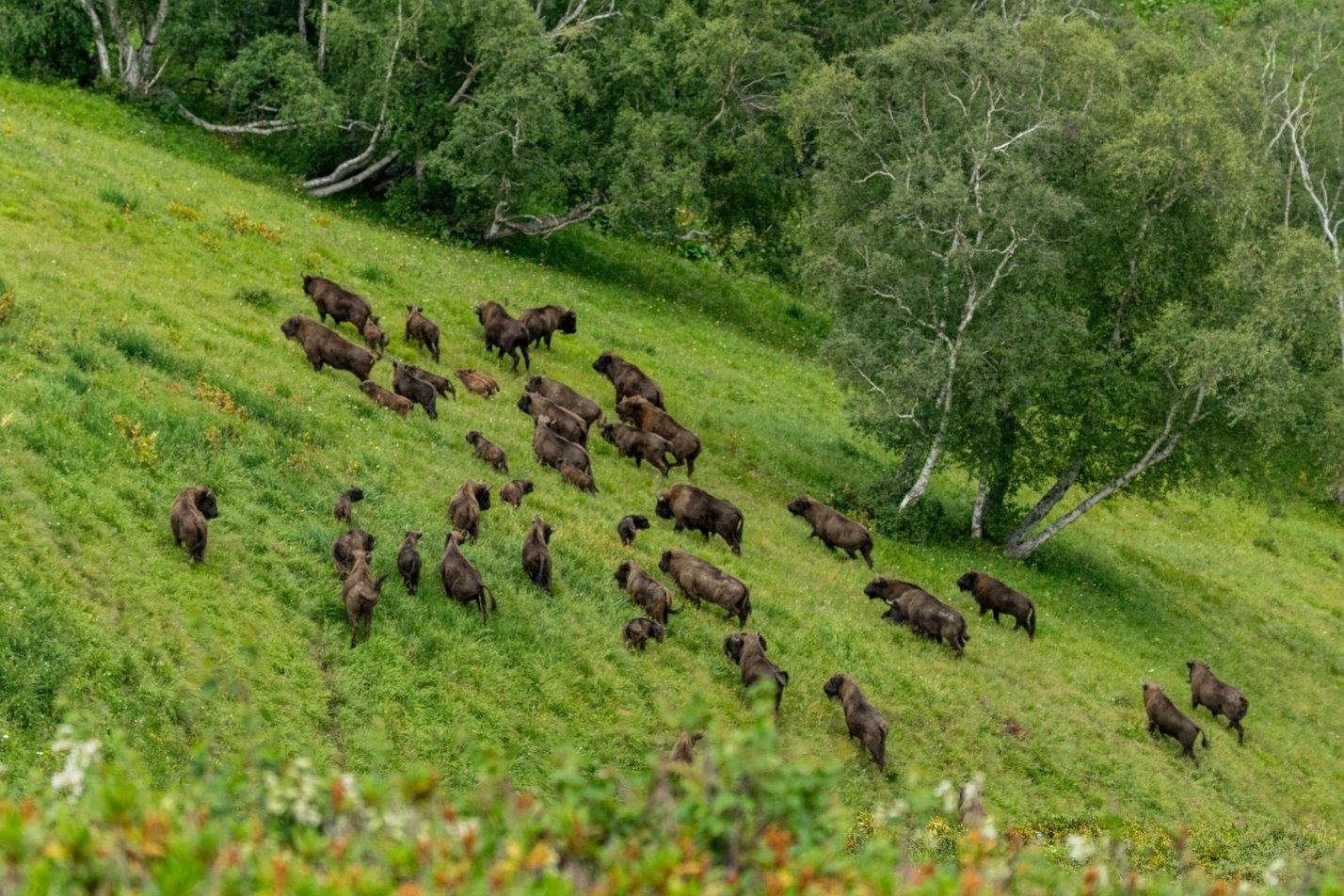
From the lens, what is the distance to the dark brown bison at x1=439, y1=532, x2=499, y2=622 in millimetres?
19828

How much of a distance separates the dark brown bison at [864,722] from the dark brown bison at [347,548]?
7419 mm

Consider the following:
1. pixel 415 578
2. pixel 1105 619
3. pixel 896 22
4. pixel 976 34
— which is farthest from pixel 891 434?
pixel 896 22

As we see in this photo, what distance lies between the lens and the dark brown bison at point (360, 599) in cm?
1822

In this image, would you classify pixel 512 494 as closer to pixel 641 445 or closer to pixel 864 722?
pixel 641 445

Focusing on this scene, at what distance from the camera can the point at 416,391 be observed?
88.5 ft

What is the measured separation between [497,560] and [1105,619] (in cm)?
1736

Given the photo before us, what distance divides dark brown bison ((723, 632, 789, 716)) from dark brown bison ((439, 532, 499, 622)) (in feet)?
13.1

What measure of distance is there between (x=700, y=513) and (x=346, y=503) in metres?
7.74

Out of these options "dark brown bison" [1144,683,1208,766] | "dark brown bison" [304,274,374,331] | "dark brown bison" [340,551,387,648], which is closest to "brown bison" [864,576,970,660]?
"dark brown bison" [1144,683,1208,766]

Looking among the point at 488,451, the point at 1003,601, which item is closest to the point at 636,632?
the point at 488,451

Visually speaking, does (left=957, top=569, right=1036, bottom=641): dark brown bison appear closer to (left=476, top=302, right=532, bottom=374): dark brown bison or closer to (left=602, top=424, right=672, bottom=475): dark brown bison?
(left=602, top=424, right=672, bottom=475): dark brown bison

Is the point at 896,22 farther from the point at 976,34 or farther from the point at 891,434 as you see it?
the point at 891,434

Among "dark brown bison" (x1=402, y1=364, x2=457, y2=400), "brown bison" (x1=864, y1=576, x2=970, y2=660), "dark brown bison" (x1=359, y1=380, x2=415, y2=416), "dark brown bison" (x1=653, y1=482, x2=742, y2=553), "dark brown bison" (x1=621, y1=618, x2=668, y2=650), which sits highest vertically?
"dark brown bison" (x1=359, y1=380, x2=415, y2=416)

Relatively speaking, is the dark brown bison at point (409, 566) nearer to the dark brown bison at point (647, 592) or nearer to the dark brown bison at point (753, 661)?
the dark brown bison at point (647, 592)
